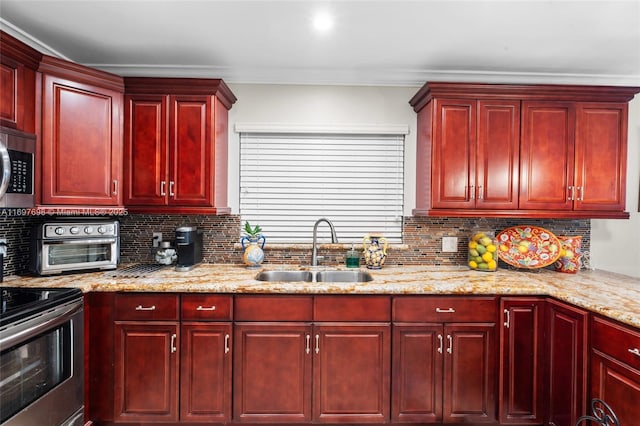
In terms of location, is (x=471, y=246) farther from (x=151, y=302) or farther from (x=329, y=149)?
(x=151, y=302)

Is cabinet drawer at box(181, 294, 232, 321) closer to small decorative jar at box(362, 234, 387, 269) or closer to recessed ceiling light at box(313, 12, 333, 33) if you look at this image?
small decorative jar at box(362, 234, 387, 269)

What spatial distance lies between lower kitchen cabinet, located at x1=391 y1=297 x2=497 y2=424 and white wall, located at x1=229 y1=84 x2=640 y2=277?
97cm

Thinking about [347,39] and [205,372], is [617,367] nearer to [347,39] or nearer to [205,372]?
[205,372]

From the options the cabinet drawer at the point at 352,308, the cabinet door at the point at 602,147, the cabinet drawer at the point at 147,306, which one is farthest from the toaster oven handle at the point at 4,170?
the cabinet door at the point at 602,147

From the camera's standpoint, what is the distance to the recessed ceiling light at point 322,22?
1.96 meters

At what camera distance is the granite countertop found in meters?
1.99

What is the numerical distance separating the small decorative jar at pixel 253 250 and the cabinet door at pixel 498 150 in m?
1.65

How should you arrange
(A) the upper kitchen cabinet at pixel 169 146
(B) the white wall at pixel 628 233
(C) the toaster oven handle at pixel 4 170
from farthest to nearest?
(B) the white wall at pixel 628 233
(A) the upper kitchen cabinet at pixel 169 146
(C) the toaster oven handle at pixel 4 170

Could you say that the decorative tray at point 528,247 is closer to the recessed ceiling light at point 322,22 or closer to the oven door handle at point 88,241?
the recessed ceiling light at point 322,22

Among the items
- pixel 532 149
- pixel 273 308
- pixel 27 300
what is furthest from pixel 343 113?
pixel 27 300

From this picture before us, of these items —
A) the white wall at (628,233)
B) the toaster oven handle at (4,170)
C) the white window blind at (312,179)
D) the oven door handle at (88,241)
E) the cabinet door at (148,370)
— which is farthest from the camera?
the white window blind at (312,179)

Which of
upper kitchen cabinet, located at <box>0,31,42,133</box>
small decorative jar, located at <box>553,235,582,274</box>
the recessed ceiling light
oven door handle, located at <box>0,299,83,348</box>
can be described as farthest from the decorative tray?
upper kitchen cabinet, located at <box>0,31,42,133</box>

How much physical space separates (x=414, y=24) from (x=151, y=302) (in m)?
2.30

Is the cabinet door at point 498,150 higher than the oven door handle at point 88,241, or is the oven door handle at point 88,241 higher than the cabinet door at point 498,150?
the cabinet door at point 498,150
